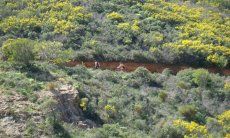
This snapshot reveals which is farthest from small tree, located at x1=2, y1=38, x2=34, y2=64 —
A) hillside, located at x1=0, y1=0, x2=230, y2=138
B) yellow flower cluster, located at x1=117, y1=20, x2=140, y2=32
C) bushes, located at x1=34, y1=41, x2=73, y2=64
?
yellow flower cluster, located at x1=117, y1=20, x2=140, y2=32

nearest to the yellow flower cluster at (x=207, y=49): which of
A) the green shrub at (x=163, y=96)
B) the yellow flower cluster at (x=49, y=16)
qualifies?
the green shrub at (x=163, y=96)

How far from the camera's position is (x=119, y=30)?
35.0 m

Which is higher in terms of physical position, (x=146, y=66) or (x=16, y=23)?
(x=16, y=23)

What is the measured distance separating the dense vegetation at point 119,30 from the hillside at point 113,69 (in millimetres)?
77

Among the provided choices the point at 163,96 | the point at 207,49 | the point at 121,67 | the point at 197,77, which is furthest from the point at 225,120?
the point at 207,49

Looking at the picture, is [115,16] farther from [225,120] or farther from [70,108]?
[70,108]

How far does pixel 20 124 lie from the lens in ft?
68.0

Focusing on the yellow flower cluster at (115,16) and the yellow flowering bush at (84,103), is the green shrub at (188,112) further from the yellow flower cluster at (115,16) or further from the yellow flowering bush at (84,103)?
the yellow flower cluster at (115,16)

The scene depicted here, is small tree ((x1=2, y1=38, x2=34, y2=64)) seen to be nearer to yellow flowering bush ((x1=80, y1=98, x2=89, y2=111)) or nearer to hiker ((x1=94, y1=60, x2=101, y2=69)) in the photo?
yellow flowering bush ((x1=80, y1=98, x2=89, y2=111))

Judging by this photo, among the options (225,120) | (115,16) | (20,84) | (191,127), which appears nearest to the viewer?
(20,84)

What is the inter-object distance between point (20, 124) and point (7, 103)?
1503 millimetres

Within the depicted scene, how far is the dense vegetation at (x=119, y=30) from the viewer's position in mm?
32781

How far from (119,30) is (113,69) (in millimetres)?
5049

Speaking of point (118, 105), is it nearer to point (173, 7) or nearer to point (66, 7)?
point (66, 7)
